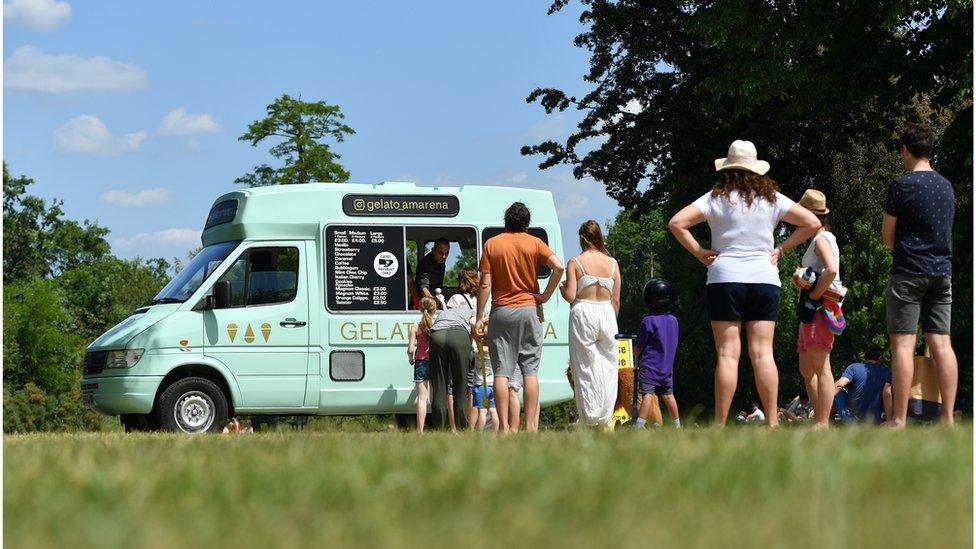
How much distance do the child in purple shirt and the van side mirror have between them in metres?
4.80

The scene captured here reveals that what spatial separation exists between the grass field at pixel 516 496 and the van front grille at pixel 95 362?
10.7m

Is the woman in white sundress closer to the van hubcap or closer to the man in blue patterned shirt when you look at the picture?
the man in blue patterned shirt

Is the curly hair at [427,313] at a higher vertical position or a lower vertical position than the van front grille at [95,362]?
higher

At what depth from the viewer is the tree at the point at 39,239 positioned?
238 ft

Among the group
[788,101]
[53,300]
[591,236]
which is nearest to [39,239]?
[53,300]

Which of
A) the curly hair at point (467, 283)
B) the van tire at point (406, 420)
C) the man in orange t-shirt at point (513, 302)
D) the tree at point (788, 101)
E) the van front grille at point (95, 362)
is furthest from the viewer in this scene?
the tree at point (788, 101)

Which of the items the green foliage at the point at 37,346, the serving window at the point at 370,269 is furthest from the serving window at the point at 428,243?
the green foliage at the point at 37,346

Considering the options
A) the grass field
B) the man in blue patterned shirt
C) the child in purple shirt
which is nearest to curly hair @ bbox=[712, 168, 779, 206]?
the man in blue patterned shirt

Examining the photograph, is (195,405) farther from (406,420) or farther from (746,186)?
(746,186)

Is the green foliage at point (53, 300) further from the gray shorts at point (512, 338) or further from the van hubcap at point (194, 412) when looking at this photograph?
the gray shorts at point (512, 338)

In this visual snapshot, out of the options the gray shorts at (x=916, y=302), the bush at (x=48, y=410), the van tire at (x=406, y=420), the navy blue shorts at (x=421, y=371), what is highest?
the gray shorts at (x=916, y=302)

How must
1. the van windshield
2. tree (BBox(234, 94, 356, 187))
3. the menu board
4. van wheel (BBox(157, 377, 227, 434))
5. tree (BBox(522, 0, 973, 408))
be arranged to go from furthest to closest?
1. tree (BBox(234, 94, 356, 187))
2. tree (BBox(522, 0, 973, 408))
3. the menu board
4. the van windshield
5. van wheel (BBox(157, 377, 227, 434))

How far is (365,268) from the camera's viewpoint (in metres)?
16.7

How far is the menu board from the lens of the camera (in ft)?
54.4
